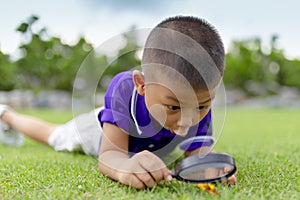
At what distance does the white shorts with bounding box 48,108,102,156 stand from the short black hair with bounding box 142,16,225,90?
799 mm

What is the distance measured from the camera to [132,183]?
1266 mm

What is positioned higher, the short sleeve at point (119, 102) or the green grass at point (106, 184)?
the short sleeve at point (119, 102)

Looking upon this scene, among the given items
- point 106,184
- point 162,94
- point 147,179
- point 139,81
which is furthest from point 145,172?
point 139,81

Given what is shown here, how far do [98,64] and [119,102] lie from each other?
0.20 m

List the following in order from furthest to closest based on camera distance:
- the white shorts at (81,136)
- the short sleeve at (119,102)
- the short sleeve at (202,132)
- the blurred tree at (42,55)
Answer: the blurred tree at (42,55) → the white shorts at (81,136) → the short sleeve at (202,132) → the short sleeve at (119,102)

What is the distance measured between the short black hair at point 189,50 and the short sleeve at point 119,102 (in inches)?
11.7

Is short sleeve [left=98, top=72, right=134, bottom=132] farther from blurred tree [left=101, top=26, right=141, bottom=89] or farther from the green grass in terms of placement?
the green grass

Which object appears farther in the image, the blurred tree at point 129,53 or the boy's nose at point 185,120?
the blurred tree at point 129,53

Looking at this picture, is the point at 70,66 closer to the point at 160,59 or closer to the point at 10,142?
the point at 10,142

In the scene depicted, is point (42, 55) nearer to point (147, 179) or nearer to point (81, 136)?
point (81, 136)

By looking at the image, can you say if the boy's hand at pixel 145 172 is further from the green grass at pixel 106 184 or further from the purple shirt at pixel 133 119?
the purple shirt at pixel 133 119

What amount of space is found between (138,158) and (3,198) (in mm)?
452

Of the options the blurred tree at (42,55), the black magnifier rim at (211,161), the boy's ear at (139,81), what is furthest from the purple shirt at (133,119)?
the blurred tree at (42,55)

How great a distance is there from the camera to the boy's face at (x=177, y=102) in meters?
1.32
